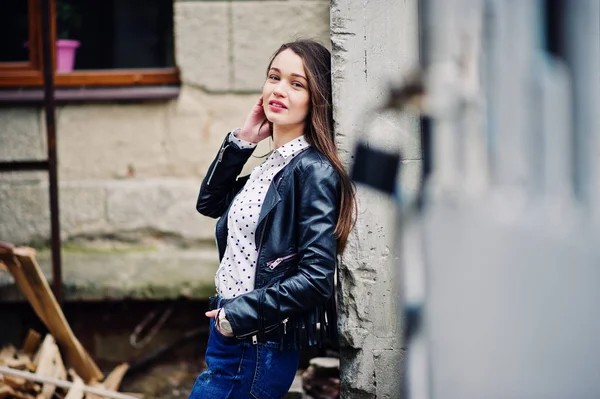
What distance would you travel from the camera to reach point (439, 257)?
145 cm

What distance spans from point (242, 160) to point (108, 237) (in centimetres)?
244

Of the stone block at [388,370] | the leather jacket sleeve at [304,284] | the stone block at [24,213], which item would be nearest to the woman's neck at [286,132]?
the leather jacket sleeve at [304,284]

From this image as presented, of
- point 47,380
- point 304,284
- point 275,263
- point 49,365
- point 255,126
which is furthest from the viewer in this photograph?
point 49,365

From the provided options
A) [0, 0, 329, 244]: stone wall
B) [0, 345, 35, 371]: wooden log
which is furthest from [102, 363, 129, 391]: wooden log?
[0, 0, 329, 244]: stone wall

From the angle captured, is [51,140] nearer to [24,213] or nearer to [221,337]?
[24,213]

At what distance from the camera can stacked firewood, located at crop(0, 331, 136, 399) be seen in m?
4.04

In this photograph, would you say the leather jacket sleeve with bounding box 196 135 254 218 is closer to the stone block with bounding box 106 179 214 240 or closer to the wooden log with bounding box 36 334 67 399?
the wooden log with bounding box 36 334 67 399

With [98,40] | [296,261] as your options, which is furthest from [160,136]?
[296,261]

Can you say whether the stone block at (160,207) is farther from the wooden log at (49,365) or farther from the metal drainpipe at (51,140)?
the wooden log at (49,365)

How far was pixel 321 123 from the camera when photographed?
2963mm

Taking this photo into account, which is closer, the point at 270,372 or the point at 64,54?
the point at 270,372

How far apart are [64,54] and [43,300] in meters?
1.79

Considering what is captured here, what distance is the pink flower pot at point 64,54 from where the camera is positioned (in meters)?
5.38

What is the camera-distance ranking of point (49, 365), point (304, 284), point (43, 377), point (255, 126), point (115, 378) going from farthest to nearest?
point (115, 378) → point (49, 365) → point (43, 377) → point (255, 126) → point (304, 284)
